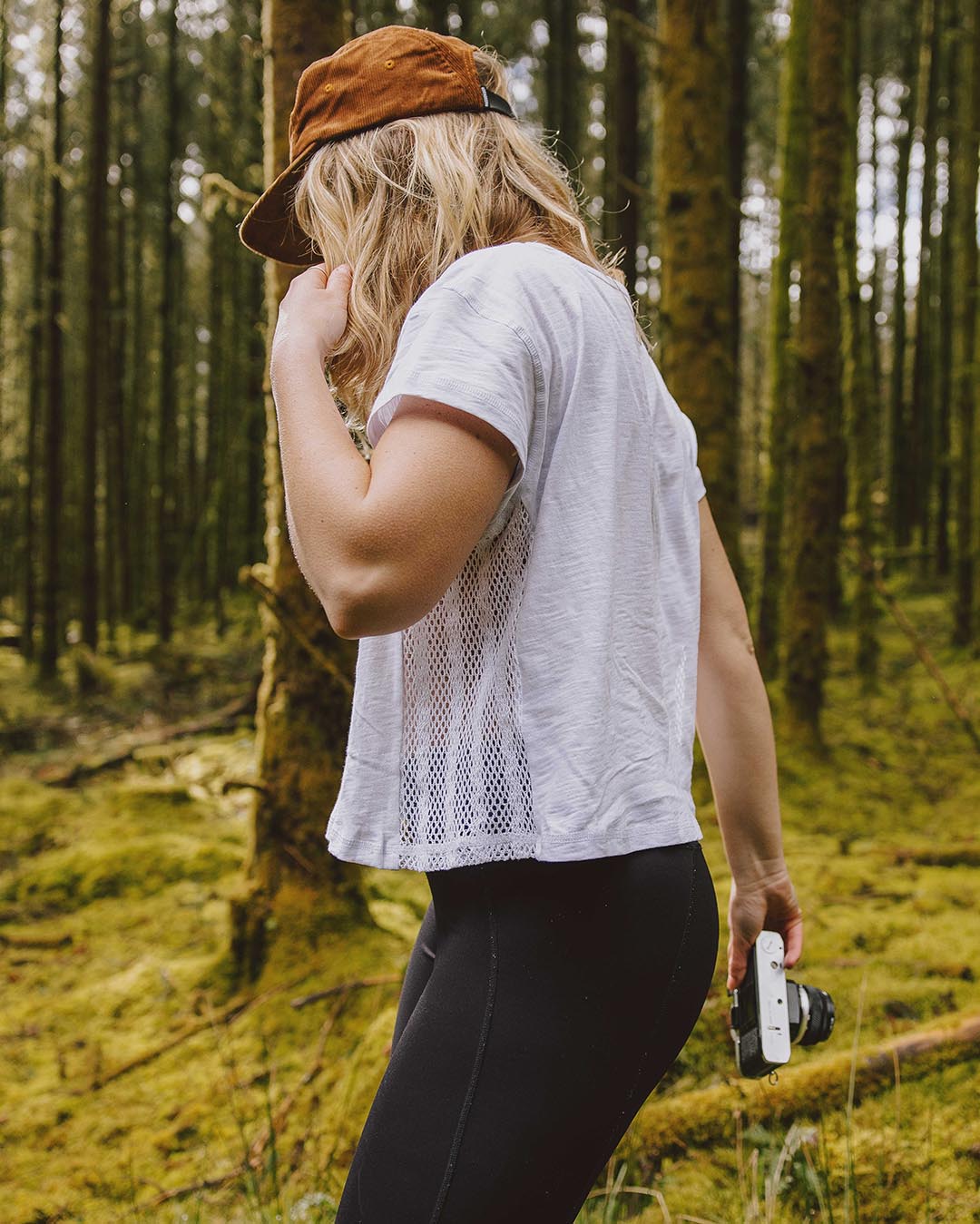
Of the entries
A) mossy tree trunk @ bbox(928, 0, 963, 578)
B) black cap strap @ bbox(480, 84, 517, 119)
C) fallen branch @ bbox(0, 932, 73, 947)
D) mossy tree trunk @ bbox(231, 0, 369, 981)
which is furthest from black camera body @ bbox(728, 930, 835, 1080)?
mossy tree trunk @ bbox(928, 0, 963, 578)

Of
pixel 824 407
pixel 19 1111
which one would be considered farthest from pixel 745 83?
pixel 19 1111

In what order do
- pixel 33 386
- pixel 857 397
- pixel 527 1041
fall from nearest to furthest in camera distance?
1. pixel 527 1041
2. pixel 857 397
3. pixel 33 386

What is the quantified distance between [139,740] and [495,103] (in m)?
7.11

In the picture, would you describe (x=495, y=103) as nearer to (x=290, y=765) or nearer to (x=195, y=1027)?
(x=290, y=765)

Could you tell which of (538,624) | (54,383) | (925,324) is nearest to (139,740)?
(54,383)

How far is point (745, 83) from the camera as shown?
30.5 feet

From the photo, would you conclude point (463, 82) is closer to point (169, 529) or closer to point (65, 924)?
point (65, 924)

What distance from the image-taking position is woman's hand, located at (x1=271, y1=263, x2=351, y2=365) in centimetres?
112

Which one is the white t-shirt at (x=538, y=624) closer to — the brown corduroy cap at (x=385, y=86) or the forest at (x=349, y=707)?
the brown corduroy cap at (x=385, y=86)

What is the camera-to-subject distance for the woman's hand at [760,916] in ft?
4.67

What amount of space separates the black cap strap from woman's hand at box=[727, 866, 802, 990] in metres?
1.13

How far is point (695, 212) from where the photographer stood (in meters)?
5.01

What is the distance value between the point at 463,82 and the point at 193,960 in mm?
3478

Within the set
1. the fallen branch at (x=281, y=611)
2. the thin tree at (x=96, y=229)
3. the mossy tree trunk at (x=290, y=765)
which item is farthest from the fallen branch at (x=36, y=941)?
the thin tree at (x=96, y=229)
